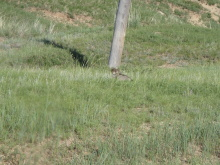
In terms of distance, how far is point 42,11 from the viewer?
22.6 meters

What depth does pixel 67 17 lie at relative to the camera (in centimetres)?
2252

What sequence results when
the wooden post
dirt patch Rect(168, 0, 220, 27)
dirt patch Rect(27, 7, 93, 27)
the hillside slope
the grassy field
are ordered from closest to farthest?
the grassy field → the wooden post → the hillside slope → dirt patch Rect(27, 7, 93, 27) → dirt patch Rect(168, 0, 220, 27)

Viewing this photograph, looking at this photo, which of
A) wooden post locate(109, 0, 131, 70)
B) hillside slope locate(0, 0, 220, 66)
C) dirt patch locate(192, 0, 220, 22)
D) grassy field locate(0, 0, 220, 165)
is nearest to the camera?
grassy field locate(0, 0, 220, 165)

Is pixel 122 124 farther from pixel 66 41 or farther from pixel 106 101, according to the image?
pixel 66 41

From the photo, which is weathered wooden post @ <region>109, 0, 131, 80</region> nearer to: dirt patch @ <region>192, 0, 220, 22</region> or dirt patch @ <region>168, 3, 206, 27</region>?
dirt patch @ <region>168, 3, 206, 27</region>

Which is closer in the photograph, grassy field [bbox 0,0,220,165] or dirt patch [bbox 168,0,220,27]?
grassy field [bbox 0,0,220,165]

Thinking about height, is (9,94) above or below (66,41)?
below

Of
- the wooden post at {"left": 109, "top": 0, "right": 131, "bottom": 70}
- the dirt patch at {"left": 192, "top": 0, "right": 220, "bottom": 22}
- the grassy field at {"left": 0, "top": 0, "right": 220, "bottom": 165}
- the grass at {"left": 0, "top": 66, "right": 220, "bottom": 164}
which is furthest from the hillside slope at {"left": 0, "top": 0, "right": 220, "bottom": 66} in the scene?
the grass at {"left": 0, "top": 66, "right": 220, "bottom": 164}

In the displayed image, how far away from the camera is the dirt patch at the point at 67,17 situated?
22.1 m

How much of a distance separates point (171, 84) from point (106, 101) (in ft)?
5.16

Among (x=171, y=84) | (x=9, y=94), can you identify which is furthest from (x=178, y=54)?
(x=9, y=94)

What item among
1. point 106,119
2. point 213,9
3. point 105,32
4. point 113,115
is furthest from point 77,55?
point 213,9

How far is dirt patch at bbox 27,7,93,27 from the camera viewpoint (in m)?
22.1

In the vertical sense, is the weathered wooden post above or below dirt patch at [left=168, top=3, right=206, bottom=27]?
below
